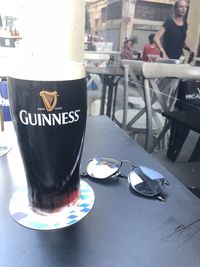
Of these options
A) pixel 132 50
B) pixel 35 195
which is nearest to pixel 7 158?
pixel 35 195

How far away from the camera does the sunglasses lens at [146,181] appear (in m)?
0.35

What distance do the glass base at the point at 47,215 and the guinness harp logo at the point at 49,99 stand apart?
134 millimetres

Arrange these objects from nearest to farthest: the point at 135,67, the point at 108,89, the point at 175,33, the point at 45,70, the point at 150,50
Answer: the point at 45,70 → the point at 135,67 → the point at 175,33 → the point at 108,89 → the point at 150,50

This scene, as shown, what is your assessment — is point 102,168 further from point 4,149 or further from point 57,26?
point 57,26

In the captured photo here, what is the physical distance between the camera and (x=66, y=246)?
25 cm

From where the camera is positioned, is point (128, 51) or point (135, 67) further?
point (128, 51)

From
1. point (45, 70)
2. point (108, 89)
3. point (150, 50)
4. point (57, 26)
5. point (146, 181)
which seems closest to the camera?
point (45, 70)

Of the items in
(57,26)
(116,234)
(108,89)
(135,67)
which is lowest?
(108,89)

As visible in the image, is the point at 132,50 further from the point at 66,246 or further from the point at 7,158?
the point at 66,246

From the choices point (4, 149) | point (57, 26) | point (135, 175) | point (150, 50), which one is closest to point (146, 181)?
point (135, 175)

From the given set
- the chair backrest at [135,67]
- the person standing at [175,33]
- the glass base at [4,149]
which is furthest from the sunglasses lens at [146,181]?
the person standing at [175,33]

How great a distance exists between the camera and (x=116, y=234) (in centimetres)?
27

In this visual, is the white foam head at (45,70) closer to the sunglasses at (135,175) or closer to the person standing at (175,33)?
the sunglasses at (135,175)

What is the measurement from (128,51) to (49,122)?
1.93 m
